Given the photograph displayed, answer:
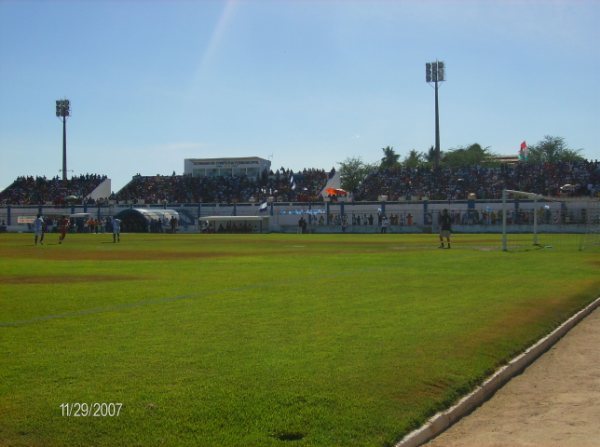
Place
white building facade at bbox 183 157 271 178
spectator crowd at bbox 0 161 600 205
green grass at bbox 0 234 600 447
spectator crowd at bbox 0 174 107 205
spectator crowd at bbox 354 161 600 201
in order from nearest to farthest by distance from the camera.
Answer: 1. green grass at bbox 0 234 600 447
2. spectator crowd at bbox 354 161 600 201
3. spectator crowd at bbox 0 161 600 205
4. spectator crowd at bbox 0 174 107 205
5. white building facade at bbox 183 157 271 178

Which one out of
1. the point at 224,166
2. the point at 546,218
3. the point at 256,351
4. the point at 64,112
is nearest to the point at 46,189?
the point at 64,112

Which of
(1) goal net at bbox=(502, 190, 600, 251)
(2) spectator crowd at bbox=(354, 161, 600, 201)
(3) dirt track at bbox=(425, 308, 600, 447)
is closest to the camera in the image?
(3) dirt track at bbox=(425, 308, 600, 447)

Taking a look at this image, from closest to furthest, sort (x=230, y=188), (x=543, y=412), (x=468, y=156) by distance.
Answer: (x=543, y=412), (x=230, y=188), (x=468, y=156)

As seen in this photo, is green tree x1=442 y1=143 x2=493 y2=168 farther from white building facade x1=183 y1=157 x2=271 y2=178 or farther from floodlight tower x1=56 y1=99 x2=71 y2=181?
floodlight tower x1=56 y1=99 x2=71 y2=181

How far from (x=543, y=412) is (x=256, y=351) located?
10.5 feet

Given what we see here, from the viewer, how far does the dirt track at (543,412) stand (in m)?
5.86

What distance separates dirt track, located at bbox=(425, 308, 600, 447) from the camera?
5863mm
